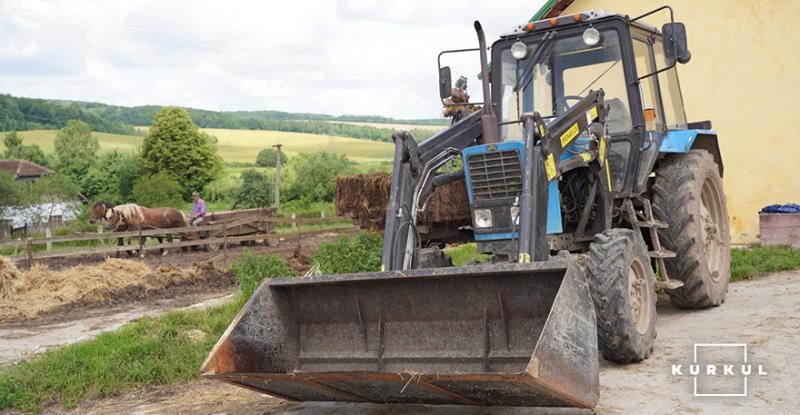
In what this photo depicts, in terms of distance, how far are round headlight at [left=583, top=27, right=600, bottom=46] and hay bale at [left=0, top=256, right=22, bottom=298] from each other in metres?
9.17

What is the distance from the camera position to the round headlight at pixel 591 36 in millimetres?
8133

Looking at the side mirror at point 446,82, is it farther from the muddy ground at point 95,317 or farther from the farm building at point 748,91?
the farm building at point 748,91

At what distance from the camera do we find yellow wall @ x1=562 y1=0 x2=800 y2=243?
16125 millimetres

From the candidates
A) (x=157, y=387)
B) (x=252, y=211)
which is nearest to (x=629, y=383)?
(x=157, y=387)

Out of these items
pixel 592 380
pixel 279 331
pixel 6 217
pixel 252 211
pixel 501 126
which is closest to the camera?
pixel 592 380

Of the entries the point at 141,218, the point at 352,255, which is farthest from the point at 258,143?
the point at 352,255

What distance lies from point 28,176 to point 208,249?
32064 mm

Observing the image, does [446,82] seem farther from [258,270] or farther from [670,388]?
[258,270]

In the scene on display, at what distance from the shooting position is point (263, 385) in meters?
5.93

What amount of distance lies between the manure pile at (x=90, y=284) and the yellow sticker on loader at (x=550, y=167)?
817cm

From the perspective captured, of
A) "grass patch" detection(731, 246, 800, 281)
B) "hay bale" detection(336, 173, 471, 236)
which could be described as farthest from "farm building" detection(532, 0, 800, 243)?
"hay bale" detection(336, 173, 471, 236)

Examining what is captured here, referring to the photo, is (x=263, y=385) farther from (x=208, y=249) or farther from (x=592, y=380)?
(x=208, y=249)

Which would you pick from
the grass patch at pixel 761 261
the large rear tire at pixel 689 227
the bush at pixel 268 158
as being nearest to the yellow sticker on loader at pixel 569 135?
the large rear tire at pixel 689 227

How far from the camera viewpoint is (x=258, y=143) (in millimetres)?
69188
